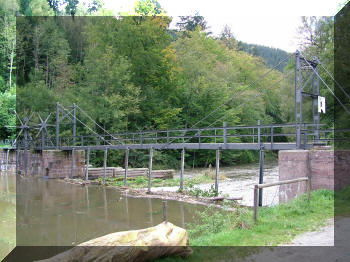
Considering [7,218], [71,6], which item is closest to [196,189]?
[7,218]

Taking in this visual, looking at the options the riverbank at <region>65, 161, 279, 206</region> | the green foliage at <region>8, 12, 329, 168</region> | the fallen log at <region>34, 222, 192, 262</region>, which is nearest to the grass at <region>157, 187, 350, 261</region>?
the fallen log at <region>34, 222, 192, 262</region>

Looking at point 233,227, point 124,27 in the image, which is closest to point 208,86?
point 124,27

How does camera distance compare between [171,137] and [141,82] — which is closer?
[171,137]

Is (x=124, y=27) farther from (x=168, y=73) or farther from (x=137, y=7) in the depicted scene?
(x=137, y=7)

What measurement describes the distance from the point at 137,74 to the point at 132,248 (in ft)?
105

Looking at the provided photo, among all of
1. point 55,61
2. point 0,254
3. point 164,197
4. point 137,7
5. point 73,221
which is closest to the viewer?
point 0,254

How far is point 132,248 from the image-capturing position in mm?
5422

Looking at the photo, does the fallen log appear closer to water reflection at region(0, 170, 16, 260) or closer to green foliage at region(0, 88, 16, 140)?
water reflection at region(0, 170, 16, 260)

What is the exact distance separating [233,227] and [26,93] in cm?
Result: 3490

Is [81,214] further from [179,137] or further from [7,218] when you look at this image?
[179,137]

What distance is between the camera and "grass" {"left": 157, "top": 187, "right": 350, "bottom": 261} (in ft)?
20.6

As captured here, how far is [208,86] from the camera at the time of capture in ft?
124

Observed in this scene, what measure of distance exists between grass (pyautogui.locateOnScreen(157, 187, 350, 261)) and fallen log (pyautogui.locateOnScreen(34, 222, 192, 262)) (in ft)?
0.77

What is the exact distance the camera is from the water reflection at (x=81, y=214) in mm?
10602
